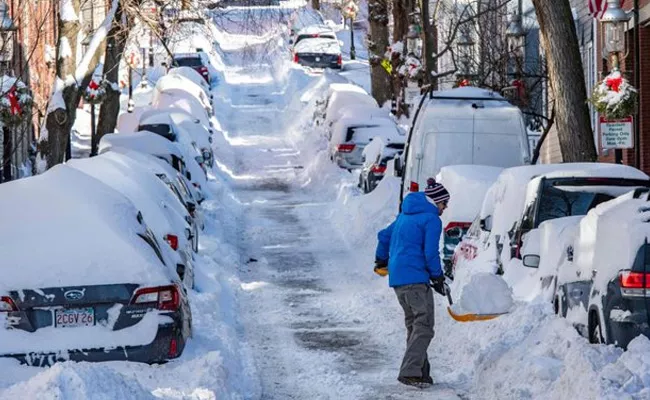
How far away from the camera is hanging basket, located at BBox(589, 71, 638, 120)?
18594 millimetres

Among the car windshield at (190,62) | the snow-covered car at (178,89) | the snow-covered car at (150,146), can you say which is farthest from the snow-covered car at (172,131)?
the car windshield at (190,62)

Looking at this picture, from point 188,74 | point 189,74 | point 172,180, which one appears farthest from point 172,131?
point 189,74

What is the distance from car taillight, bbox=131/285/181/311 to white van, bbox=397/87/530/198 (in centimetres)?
1007

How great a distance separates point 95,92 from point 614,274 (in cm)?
2359

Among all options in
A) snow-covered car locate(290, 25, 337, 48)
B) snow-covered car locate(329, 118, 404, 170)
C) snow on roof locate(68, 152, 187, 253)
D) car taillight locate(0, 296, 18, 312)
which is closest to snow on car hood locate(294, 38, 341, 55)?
snow-covered car locate(290, 25, 337, 48)

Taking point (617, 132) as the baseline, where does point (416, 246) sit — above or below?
below

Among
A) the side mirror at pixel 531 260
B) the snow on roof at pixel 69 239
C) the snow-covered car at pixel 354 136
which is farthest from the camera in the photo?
the snow-covered car at pixel 354 136

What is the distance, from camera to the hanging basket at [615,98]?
61.0 feet

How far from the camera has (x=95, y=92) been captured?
105 ft

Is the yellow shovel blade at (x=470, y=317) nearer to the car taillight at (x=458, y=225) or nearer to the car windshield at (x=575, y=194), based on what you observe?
the car windshield at (x=575, y=194)

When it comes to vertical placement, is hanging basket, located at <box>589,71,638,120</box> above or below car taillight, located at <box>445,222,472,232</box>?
above

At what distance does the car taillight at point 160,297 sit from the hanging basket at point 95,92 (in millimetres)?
21719

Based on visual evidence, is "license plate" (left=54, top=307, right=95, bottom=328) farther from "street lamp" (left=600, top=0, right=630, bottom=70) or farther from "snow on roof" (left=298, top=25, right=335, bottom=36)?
"snow on roof" (left=298, top=25, right=335, bottom=36)

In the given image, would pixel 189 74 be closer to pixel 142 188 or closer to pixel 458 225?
pixel 458 225
